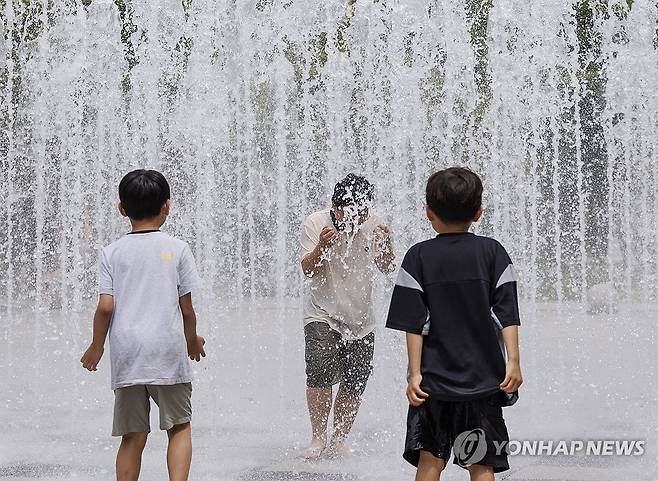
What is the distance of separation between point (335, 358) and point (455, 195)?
1.77m

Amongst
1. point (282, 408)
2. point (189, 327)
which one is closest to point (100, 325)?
point (189, 327)

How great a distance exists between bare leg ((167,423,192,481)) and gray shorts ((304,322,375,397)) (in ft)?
3.88

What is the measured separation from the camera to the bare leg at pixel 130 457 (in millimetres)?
3512

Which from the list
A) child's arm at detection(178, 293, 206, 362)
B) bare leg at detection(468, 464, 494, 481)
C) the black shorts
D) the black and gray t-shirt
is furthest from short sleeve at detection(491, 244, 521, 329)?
child's arm at detection(178, 293, 206, 362)

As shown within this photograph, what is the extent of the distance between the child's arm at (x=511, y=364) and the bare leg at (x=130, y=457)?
49.8 inches

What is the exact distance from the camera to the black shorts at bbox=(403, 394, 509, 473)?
3049 millimetres

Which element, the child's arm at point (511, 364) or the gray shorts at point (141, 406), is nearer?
the child's arm at point (511, 364)

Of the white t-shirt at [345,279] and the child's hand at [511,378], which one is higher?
the white t-shirt at [345,279]

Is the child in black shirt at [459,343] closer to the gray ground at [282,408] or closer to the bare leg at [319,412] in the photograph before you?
the gray ground at [282,408]

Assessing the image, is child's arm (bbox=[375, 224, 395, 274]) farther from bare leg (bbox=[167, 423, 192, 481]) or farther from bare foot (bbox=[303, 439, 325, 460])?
bare leg (bbox=[167, 423, 192, 481])

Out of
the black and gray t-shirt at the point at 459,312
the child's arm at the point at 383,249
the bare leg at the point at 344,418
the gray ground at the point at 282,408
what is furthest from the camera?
the bare leg at the point at 344,418

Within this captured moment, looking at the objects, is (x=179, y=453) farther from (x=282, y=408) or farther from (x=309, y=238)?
(x=282, y=408)

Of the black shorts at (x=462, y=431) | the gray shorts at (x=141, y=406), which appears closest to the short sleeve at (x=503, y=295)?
the black shorts at (x=462, y=431)

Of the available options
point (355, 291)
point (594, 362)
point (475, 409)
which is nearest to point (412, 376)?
point (475, 409)
